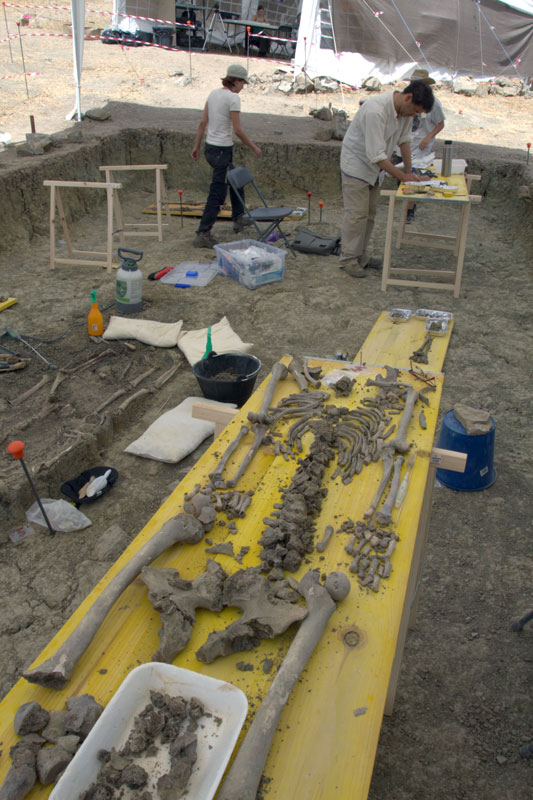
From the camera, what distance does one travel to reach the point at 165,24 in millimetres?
19078

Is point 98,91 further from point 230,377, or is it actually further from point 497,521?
point 497,521

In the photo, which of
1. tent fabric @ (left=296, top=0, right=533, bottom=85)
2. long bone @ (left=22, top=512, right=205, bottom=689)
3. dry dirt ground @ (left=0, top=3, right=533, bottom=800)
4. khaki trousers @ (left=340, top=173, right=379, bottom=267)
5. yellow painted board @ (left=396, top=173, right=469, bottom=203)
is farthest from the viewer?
tent fabric @ (left=296, top=0, right=533, bottom=85)

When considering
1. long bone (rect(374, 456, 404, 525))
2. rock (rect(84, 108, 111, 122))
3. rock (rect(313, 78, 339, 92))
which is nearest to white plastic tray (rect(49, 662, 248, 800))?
long bone (rect(374, 456, 404, 525))

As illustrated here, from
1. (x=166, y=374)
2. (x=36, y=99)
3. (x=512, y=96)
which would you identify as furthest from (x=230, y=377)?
(x=512, y=96)

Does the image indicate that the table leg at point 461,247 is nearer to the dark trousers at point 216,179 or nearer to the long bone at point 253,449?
the dark trousers at point 216,179

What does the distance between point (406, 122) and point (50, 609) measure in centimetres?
578

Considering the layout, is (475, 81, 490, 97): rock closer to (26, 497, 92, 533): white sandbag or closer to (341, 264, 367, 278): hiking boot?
(341, 264, 367, 278): hiking boot

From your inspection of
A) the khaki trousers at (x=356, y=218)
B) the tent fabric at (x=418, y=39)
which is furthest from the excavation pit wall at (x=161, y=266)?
the tent fabric at (x=418, y=39)

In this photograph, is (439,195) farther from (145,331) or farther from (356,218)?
(145,331)

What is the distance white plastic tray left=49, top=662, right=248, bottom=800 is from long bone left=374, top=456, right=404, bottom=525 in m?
0.86

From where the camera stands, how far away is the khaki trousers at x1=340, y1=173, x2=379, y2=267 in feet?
21.7

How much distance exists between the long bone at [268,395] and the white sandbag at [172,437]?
40.1 inches

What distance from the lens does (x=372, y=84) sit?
16281 mm

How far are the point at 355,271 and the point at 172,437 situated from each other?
12.6 feet
